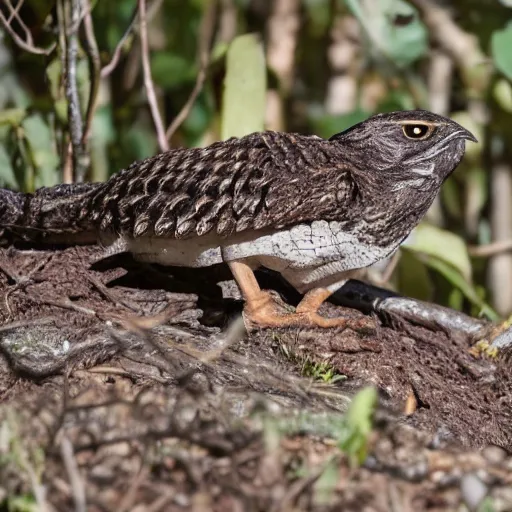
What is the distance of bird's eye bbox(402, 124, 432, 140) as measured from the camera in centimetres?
428

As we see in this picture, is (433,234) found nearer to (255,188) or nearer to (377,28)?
(377,28)

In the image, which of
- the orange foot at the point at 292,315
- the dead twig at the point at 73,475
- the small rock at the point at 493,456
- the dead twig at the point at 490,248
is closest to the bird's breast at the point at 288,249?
the orange foot at the point at 292,315

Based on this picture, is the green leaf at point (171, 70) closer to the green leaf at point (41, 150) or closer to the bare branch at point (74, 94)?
the green leaf at point (41, 150)

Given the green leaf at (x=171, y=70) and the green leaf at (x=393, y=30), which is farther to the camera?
the green leaf at (x=171, y=70)

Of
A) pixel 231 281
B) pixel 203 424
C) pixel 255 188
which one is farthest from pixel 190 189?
pixel 203 424

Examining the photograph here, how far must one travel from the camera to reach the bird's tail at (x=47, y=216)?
4461 millimetres

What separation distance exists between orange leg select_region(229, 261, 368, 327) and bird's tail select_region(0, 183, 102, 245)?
741 millimetres

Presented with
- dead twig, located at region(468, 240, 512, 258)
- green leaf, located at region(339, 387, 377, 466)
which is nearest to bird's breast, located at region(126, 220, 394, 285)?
green leaf, located at region(339, 387, 377, 466)

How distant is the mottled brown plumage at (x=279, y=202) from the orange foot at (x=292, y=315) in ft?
0.09

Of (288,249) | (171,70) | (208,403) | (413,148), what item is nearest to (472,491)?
(208,403)

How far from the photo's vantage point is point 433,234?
20.4 ft

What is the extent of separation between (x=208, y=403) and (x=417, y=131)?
1.82 metres

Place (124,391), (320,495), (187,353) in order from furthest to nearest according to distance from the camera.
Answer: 1. (187,353)
2. (124,391)
3. (320,495)

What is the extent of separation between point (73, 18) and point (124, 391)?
2886 mm
